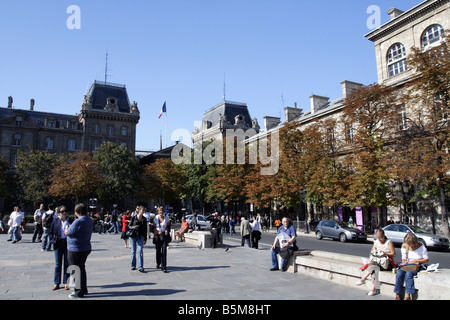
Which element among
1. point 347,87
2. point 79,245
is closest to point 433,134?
point 347,87

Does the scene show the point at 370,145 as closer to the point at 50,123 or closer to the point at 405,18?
the point at 405,18

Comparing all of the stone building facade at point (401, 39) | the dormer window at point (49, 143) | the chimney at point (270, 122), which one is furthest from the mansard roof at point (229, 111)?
the stone building facade at point (401, 39)

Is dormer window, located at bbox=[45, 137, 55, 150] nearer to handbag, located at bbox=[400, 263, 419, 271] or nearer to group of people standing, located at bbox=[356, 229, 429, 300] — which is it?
group of people standing, located at bbox=[356, 229, 429, 300]

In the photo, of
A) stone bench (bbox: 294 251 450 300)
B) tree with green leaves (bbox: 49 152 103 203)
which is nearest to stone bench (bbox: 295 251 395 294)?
stone bench (bbox: 294 251 450 300)

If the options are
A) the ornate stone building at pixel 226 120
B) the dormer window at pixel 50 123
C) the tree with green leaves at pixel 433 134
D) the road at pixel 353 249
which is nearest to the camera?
the road at pixel 353 249

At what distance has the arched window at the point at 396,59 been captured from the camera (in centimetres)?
3183

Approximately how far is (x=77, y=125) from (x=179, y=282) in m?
64.0

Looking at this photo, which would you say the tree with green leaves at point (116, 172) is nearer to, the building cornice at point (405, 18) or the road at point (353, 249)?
the road at point (353, 249)

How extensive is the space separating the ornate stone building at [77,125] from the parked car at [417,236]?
5625cm

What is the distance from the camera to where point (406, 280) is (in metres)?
6.13

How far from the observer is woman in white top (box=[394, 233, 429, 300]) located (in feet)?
19.9

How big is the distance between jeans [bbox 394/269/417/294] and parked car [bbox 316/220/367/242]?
55.4ft
